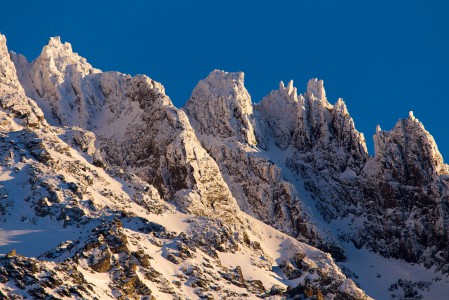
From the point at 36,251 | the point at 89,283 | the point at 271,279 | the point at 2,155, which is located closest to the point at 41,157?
the point at 2,155

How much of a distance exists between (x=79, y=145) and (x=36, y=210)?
42.4 m

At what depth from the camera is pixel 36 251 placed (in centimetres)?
14075

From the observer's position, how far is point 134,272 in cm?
12938

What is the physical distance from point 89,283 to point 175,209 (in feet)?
229

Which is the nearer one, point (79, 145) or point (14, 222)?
point (14, 222)

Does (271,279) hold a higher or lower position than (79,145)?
lower

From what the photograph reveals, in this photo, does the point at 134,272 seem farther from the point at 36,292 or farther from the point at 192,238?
the point at 192,238

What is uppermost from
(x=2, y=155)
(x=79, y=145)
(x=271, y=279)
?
(x=79, y=145)

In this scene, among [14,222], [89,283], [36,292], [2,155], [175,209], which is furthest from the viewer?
[175,209]

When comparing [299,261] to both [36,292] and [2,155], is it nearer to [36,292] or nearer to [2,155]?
[2,155]

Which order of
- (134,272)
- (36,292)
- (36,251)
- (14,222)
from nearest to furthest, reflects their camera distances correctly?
(36,292), (134,272), (36,251), (14,222)

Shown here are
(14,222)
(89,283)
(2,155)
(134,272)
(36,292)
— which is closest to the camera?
(36,292)

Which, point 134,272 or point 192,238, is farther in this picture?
point 192,238

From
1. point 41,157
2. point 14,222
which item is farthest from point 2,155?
point 14,222
